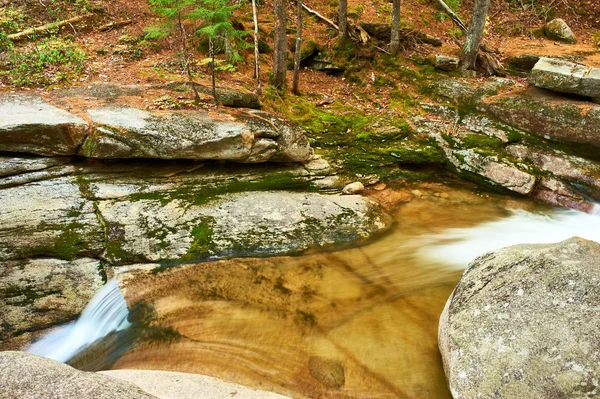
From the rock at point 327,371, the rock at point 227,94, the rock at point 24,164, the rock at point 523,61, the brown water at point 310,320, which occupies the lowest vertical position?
the rock at point 327,371

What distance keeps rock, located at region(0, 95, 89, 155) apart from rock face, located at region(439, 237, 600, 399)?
275 inches

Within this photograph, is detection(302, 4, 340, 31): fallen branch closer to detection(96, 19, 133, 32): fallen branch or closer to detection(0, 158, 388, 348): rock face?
detection(96, 19, 133, 32): fallen branch

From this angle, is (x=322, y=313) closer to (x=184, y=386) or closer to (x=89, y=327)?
(x=184, y=386)

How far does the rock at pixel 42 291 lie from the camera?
17.2ft

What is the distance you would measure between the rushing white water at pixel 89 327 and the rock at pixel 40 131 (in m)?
3.04

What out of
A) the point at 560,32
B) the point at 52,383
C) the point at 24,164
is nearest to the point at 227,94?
the point at 24,164

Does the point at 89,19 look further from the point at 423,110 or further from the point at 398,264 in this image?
the point at 398,264

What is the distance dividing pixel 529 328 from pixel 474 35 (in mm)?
10095

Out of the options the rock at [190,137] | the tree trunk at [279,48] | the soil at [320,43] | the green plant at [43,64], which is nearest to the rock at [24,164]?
the rock at [190,137]

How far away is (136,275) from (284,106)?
6196 millimetres

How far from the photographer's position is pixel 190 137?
24.7 ft

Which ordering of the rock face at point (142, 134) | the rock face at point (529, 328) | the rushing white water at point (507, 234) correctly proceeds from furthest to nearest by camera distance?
the rushing white water at point (507, 234)
the rock face at point (142, 134)
the rock face at point (529, 328)

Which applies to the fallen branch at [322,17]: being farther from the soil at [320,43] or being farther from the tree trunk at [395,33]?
the tree trunk at [395,33]

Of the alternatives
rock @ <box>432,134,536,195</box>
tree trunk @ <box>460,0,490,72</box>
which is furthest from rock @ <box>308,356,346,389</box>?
tree trunk @ <box>460,0,490,72</box>
